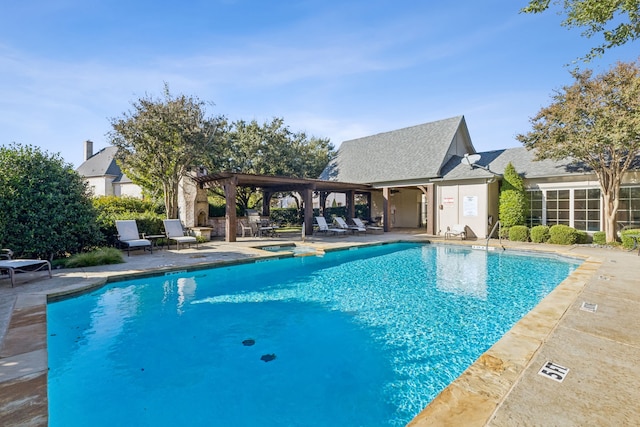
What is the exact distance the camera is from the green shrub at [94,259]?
848 cm

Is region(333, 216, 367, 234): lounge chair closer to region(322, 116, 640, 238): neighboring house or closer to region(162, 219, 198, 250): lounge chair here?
region(322, 116, 640, 238): neighboring house

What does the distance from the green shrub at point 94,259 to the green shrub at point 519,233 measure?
51.8 feet

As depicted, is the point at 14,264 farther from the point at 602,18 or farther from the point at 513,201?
the point at 513,201

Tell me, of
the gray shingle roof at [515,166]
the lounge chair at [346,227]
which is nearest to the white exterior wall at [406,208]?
the gray shingle roof at [515,166]

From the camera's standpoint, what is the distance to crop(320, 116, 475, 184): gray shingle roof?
62.4ft

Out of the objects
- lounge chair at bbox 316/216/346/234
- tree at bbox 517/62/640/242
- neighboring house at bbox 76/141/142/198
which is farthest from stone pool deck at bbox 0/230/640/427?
neighboring house at bbox 76/141/142/198

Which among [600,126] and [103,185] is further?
[103,185]

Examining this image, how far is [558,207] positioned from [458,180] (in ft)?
15.0

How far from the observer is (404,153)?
21.1 meters

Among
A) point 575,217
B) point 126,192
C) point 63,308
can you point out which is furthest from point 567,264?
point 126,192

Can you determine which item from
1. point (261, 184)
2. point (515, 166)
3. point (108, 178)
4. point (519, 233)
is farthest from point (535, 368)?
point (108, 178)

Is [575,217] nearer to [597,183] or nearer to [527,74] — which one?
[597,183]

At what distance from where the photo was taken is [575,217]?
574 inches

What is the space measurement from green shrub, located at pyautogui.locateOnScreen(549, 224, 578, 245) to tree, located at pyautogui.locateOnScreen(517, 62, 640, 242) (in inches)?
47.2
